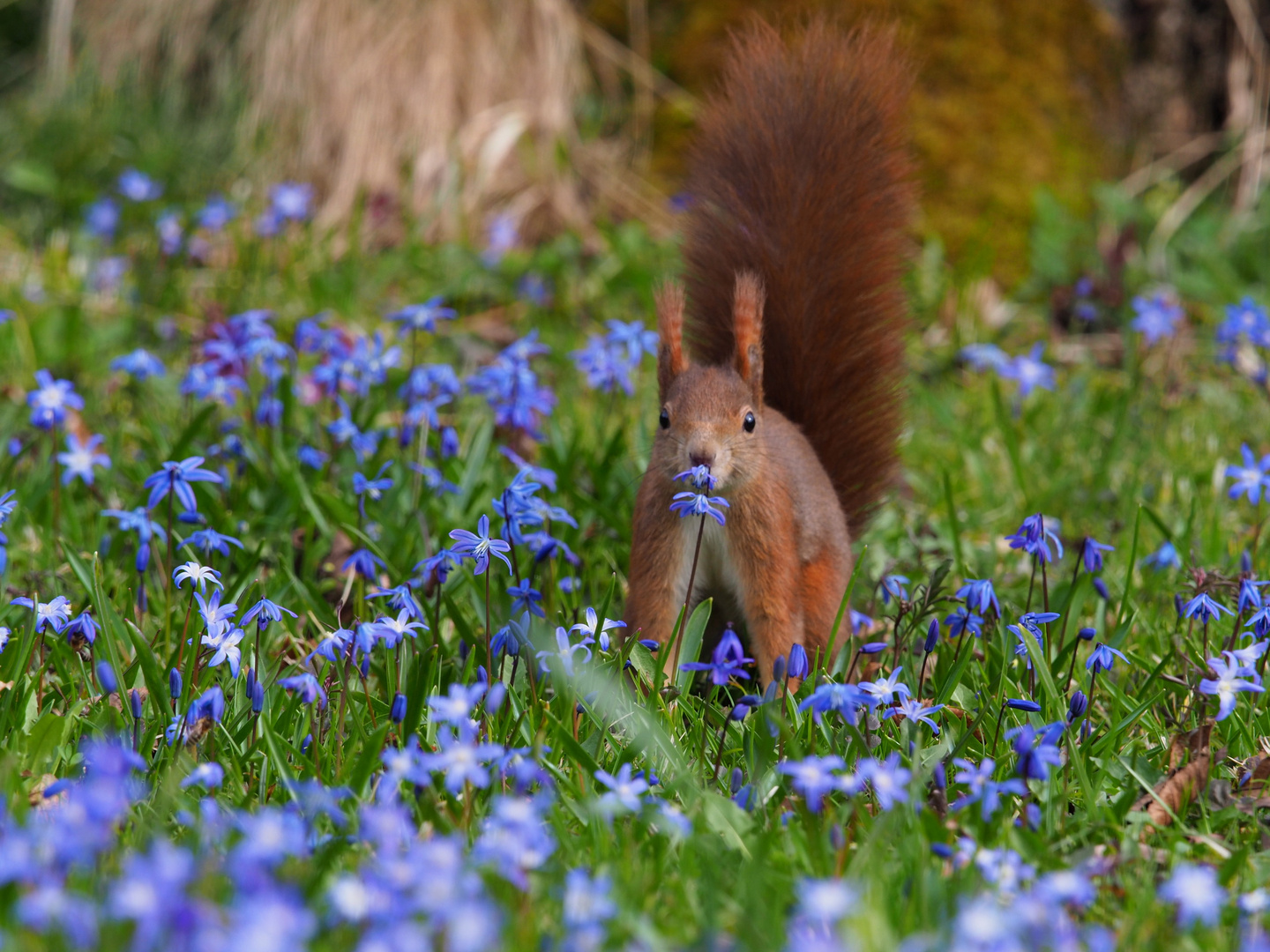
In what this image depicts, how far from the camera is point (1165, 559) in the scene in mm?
2564

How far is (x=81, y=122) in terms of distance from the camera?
509cm

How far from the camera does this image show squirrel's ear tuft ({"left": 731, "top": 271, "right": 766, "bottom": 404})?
2232 mm

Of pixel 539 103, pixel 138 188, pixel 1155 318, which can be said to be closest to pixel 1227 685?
pixel 1155 318

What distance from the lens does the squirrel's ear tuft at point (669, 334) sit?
230 cm

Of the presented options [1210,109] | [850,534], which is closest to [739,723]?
[850,534]

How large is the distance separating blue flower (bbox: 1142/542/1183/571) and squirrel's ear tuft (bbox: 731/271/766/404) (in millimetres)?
941

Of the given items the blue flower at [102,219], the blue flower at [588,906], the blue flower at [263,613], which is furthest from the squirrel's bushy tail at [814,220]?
the blue flower at [102,219]

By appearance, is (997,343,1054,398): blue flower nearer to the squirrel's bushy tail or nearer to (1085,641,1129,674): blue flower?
the squirrel's bushy tail

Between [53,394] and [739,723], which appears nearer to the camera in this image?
[739,723]

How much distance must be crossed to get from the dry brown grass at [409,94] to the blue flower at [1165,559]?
9.72 ft

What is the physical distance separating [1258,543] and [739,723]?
1.58 m

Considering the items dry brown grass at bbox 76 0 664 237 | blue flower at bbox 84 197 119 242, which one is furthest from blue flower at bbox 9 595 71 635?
dry brown grass at bbox 76 0 664 237

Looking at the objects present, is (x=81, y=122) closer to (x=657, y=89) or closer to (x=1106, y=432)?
(x=657, y=89)

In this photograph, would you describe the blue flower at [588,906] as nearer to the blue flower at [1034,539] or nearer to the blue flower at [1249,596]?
the blue flower at [1034,539]
